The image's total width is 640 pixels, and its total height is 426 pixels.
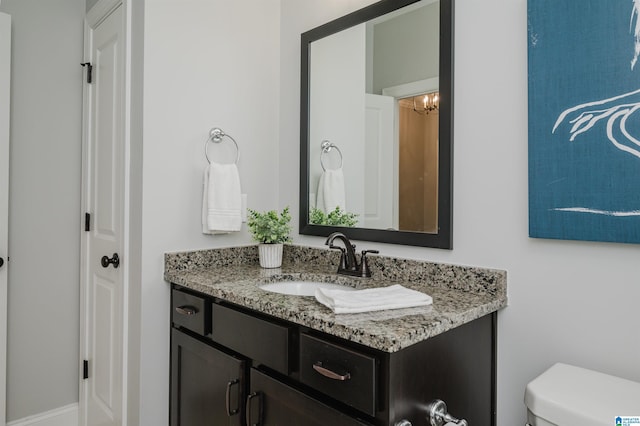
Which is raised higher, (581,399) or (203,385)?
(581,399)

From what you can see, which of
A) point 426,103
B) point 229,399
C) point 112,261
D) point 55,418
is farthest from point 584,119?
point 55,418

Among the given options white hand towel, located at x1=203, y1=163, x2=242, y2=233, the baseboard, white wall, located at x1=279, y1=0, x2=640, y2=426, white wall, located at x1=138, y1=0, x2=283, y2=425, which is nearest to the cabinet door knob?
white wall, located at x1=138, y1=0, x2=283, y2=425

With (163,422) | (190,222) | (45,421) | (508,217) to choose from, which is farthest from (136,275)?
(508,217)

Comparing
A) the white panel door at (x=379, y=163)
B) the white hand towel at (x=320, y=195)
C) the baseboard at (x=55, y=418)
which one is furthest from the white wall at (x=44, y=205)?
the white panel door at (x=379, y=163)

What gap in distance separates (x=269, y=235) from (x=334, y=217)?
302 mm

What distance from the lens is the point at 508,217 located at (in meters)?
1.33

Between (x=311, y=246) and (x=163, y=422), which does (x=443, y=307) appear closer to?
(x=311, y=246)

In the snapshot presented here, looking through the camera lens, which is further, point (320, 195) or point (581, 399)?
point (320, 195)

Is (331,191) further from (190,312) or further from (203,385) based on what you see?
(203,385)

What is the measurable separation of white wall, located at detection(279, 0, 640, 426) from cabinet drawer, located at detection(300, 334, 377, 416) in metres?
0.60

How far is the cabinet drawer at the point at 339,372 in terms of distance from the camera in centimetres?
97

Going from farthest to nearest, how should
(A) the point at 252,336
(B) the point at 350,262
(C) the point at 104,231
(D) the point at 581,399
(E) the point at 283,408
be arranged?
(C) the point at 104,231 → (B) the point at 350,262 → (A) the point at 252,336 → (E) the point at 283,408 → (D) the point at 581,399

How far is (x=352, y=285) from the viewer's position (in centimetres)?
160

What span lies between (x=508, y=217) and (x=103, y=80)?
1931 mm
